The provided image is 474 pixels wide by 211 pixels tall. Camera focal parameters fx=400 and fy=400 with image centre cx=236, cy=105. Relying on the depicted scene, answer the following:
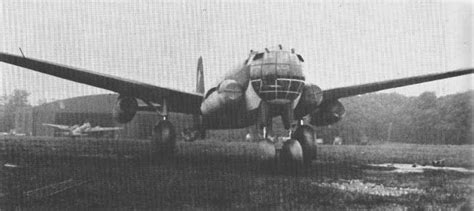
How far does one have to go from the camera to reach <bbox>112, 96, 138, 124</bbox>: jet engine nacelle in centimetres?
1407

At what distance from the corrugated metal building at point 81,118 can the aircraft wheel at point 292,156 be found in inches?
1778

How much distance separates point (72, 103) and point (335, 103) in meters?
54.7

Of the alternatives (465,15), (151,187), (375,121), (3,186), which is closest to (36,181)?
(3,186)

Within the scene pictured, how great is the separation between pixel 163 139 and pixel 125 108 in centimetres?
191

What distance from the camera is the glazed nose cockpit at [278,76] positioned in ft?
30.9

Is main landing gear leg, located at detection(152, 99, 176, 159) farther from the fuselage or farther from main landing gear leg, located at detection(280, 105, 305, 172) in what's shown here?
main landing gear leg, located at detection(280, 105, 305, 172)

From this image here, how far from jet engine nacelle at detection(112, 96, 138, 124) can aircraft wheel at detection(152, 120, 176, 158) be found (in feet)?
4.17

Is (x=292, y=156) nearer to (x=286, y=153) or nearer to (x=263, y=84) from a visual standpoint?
(x=286, y=153)

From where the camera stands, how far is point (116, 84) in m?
12.9

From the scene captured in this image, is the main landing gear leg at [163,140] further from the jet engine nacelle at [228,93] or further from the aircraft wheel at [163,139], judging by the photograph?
the jet engine nacelle at [228,93]

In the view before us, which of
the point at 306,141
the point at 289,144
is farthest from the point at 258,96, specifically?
the point at 306,141

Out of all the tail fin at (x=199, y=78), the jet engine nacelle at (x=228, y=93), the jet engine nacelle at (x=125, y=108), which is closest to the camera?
the jet engine nacelle at (x=228, y=93)

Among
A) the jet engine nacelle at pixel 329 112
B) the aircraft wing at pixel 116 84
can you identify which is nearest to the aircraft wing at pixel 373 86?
the jet engine nacelle at pixel 329 112

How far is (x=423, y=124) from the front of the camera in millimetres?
43062
